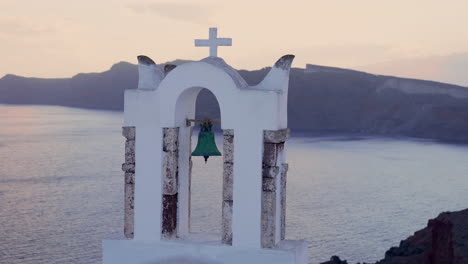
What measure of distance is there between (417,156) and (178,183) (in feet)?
393

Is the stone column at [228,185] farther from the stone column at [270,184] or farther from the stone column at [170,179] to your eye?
the stone column at [170,179]

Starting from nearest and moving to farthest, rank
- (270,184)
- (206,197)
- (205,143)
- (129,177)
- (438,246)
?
(270,184)
(129,177)
(205,143)
(438,246)
(206,197)

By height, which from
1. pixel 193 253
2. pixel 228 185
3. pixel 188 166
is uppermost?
pixel 188 166

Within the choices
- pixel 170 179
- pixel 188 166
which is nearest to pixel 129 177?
pixel 170 179

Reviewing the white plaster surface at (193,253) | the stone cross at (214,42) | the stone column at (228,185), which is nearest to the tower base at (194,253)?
the white plaster surface at (193,253)

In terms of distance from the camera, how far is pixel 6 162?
98.8 meters

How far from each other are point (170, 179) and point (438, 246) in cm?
1736

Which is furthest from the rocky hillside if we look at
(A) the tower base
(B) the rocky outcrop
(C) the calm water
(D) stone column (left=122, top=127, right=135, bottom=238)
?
(D) stone column (left=122, top=127, right=135, bottom=238)

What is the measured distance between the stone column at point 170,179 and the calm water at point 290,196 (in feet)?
A: 43.0

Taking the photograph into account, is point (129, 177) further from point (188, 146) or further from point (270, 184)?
point (270, 184)

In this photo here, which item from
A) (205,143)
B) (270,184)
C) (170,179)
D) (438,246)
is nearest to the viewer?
(270,184)

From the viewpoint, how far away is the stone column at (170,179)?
8703 mm

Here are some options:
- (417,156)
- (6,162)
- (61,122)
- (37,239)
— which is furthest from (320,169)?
(61,122)

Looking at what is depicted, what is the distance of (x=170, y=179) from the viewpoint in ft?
28.7
